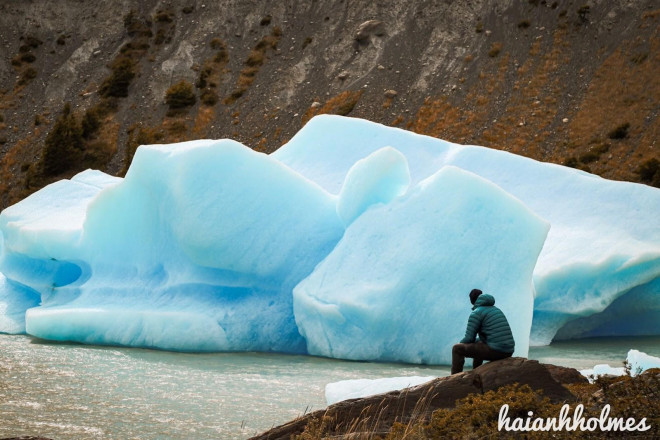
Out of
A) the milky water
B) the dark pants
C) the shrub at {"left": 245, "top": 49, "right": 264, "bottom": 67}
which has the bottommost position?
the milky water

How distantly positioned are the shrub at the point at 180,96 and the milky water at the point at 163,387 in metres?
26.1

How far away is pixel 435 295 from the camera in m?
9.46

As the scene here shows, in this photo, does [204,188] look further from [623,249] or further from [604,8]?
[604,8]

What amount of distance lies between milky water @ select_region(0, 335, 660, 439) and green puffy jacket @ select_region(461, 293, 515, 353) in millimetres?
1373

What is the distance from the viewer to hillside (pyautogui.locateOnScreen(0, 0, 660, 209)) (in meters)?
30.5

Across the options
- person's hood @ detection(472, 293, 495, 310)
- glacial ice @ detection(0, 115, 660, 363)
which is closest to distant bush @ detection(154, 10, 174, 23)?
glacial ice @ detection(0, 115, 660, 363)

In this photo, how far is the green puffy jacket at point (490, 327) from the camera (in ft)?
20.4

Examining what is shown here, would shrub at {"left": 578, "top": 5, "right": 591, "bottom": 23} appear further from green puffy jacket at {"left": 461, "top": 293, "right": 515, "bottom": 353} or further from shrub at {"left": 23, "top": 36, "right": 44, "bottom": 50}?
green puffy jacket at {"left": 461, "top": 293, "right": 515, "bottom": 353}

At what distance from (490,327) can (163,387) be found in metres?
3.27

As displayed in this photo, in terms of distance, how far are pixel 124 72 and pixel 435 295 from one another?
1215 inches

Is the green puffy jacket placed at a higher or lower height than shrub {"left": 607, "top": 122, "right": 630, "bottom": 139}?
lower

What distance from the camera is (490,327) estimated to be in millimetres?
6258

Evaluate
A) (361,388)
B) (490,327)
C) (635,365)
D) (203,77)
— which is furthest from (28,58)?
A: (490,327)

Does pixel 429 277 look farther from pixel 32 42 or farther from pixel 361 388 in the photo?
pixel 32 42
